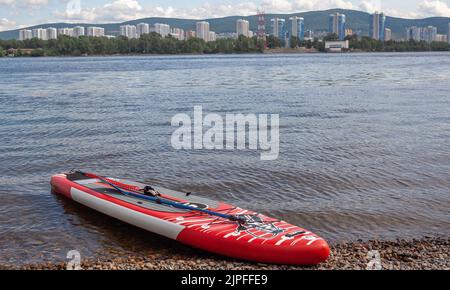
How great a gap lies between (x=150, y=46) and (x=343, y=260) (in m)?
163

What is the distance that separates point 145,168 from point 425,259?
9951 millimetres

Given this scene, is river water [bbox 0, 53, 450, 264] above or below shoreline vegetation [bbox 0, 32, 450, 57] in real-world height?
below

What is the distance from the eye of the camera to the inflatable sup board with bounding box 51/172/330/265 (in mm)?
9711

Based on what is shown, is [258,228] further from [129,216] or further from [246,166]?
[246,166]

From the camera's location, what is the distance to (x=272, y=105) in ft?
109
